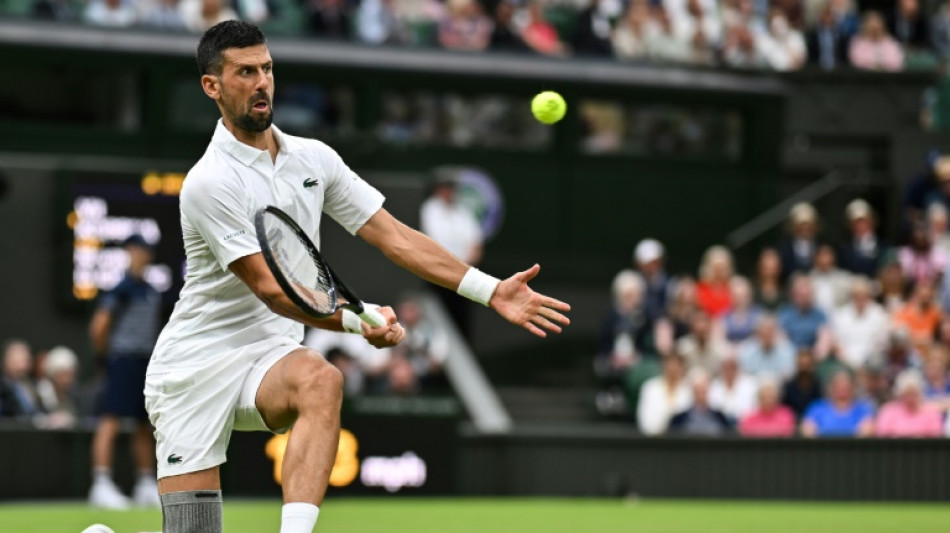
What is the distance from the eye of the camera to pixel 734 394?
1551cm

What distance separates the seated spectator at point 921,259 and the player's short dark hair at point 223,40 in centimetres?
1221

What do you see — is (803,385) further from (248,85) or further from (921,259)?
(248,85)

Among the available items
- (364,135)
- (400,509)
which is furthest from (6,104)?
(400,509)

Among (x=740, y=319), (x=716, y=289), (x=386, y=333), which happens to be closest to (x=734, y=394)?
(x=740, y=319)

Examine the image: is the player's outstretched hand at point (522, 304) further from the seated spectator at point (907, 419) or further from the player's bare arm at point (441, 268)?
the seated spectator at point (907, 419)

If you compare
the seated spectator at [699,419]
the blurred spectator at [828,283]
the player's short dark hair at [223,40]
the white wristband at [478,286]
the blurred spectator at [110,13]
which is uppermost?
the blurred spectator at [110,13]

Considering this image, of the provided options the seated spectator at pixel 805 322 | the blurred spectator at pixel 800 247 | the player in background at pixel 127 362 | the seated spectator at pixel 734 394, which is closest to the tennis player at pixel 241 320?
the player in background at pixel 127 362

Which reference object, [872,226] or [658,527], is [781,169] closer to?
[872,226]

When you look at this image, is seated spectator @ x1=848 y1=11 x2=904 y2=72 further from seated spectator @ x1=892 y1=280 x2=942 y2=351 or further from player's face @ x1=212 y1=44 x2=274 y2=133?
player's face @ x1=212 y1=44 x2=274 y2=133

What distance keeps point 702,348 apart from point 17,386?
19.1 ft

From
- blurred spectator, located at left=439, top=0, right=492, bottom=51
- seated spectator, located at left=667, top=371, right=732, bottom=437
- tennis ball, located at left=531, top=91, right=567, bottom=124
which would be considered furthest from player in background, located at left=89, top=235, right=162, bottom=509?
blurred spectator, located at left=439, top=0, right=492, bottom=51

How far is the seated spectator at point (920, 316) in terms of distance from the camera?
16.5m

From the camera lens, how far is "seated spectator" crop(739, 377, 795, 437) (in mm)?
15164

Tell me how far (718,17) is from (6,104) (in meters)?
8.35
